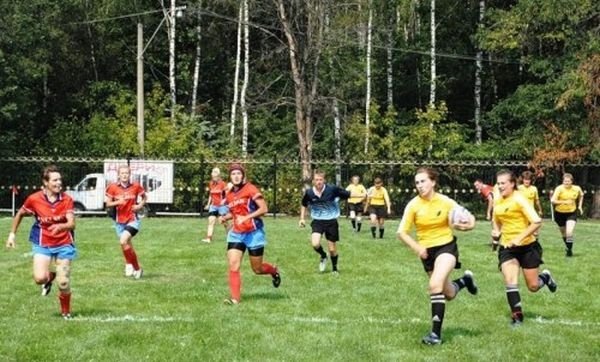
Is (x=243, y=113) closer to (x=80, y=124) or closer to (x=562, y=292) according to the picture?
(x=80, y=124)

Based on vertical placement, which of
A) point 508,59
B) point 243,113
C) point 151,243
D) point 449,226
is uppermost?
point 508,59

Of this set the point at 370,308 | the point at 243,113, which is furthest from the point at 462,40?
the point at 370,308

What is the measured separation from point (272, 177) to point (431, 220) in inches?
1056

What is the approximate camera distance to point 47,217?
998 centimetres

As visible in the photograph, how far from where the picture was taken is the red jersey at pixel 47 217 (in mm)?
9992

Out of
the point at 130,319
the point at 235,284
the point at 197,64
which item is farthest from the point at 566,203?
the point at 197,64

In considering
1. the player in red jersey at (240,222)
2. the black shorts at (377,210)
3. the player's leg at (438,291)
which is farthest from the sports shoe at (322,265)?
the black shorts at (377,210)

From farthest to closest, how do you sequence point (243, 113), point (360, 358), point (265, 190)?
point (243, 113)
point (265, 190)
point (360, 358)

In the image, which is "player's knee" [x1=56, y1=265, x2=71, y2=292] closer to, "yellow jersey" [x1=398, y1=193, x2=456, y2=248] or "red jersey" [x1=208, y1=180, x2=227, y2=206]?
"yellow jersey" [x1=398, y1=193, x2=456, y2=248]

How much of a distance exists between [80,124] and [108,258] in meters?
27.4

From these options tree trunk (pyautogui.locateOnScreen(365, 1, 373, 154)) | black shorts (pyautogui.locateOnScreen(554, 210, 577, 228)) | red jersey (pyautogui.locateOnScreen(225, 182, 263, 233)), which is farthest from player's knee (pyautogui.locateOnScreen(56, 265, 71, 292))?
tree trunk (pyautogui.locateOnScreen(365, 1, 373, 154))

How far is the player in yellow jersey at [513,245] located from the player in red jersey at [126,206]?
6.20 m

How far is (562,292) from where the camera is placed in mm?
12508

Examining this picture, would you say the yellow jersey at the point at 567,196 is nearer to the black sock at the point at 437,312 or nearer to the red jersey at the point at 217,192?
the red jersey at the point at 217,192
